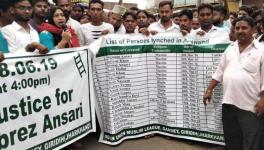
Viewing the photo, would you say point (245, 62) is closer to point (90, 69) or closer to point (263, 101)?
point (263, 101)

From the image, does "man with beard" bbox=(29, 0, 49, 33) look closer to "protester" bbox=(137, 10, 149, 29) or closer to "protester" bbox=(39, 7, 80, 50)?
"protester" bbox=(39, 7, 80, 50)

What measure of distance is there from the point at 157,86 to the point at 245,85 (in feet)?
5.53

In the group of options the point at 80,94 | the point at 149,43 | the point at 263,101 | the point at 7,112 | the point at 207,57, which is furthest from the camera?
the point at 149,43

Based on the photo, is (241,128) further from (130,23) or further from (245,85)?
(130,23)

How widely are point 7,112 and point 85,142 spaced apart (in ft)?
6.39

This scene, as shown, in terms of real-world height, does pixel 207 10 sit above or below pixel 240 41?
above

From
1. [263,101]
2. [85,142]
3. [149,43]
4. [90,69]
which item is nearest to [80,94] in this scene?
[90,69]

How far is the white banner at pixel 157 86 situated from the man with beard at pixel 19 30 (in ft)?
3.57

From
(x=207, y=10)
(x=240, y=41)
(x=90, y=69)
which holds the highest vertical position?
(x=207, y=10)

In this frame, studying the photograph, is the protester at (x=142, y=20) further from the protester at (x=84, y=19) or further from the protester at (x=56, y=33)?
the protester at (x=56, y=33)

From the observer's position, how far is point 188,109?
17.6 feet

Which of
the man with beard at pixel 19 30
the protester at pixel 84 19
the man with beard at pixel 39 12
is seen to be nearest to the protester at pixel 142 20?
the protester at pixel 84 19

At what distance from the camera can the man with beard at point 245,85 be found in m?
4.10

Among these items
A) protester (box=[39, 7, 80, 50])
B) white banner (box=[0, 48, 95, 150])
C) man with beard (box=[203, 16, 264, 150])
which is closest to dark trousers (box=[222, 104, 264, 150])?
man with beard (box=[203, 16, 264, 150])
